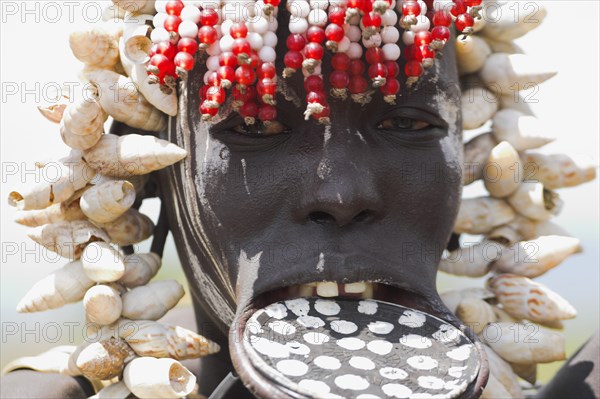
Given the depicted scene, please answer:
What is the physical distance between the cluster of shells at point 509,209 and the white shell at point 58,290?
786 mm

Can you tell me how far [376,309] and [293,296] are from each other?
0.16 metres

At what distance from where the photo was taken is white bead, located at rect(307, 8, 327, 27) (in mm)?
1792

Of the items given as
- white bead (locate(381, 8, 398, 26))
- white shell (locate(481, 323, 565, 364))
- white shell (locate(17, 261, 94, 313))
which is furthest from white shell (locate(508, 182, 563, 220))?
white shell (locate(17, 261, 94, 313))

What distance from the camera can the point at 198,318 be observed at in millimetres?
2266

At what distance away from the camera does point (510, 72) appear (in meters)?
2.26

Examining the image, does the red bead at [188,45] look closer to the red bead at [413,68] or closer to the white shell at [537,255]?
the red bead at [413,68]

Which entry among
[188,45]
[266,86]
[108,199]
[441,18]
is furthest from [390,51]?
[108,199]

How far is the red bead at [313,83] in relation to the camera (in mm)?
1808

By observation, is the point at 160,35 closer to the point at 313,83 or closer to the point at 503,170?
the point at 313,83

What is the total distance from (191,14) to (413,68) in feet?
1.38

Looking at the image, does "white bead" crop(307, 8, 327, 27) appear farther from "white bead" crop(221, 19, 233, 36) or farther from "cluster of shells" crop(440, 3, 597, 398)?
"cluster of shells" crop(440, 3, 597, 398)

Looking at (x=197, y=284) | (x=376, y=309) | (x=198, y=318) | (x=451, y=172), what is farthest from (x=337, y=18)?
(x=198, y=318)

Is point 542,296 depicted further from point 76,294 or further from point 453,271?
point 76,294

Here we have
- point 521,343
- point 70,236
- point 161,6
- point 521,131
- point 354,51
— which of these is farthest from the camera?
point 521,131
